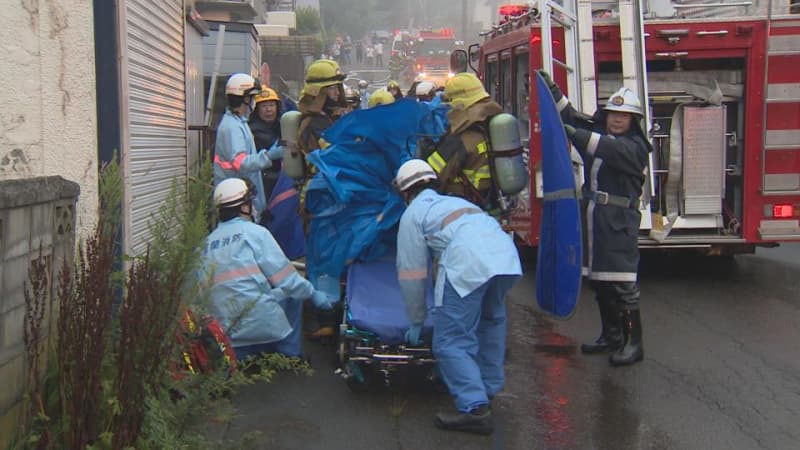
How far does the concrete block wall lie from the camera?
11.8 feet

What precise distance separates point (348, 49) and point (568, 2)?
60278 mm

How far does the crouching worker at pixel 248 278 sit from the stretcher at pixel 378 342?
430 mm

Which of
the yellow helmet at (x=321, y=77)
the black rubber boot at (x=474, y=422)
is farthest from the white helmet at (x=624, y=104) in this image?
the black rubber boot at (x=474, y=422)

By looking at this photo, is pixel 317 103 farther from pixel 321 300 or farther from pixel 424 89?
pixel 424 89

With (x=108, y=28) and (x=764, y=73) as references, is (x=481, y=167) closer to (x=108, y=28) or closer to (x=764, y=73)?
(x=108, y=28)

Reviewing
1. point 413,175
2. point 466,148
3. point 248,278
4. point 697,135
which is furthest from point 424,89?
point 413,175

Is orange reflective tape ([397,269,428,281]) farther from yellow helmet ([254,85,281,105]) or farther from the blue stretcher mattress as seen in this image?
yellow helmet ([254,85,281,105])

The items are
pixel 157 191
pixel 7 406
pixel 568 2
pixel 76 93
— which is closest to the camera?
pixel 7 406

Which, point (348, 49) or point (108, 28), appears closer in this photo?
point (108, 28)

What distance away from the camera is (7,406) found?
366 cm

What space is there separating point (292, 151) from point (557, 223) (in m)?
2.22

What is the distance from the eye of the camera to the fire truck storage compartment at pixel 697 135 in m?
8.93

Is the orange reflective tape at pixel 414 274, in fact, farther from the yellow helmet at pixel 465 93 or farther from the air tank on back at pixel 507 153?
the yellow helmet at pixel 465 93

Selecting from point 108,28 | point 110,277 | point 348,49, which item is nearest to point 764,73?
point 108,28
